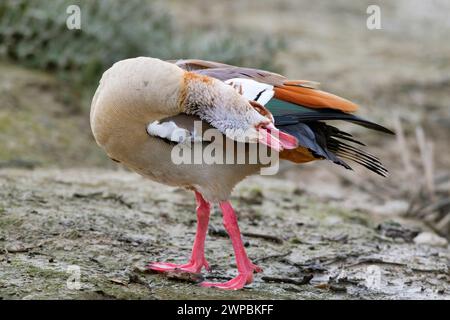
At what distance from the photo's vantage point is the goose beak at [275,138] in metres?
3.76

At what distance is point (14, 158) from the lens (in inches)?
261

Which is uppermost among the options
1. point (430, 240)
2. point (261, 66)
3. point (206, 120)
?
point (261, 66)

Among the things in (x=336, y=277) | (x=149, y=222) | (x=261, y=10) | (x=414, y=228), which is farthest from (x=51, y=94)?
(x=261, y=10)

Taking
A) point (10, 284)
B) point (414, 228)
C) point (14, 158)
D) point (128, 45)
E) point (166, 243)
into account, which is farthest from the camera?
point (128, 45)

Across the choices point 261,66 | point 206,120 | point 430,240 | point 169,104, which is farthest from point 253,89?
point 261,66

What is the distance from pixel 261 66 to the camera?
8.80 metres

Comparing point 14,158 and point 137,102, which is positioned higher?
point 137,102

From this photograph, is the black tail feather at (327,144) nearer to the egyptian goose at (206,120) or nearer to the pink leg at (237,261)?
the egyptian goose at (206,120)

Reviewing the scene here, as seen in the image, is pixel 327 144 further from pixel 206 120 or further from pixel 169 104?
pixel 169 104

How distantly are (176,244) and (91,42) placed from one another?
3857mm

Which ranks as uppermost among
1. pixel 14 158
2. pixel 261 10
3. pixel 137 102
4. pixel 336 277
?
pixel 261 10

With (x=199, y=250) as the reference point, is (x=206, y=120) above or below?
above

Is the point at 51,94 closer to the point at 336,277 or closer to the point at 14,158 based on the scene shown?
the point at 14,158

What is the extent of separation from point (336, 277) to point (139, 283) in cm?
117
